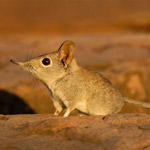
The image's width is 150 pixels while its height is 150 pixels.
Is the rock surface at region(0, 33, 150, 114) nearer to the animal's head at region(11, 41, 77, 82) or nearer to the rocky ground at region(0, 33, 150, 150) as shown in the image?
the rocky ground at region(0, 33, 150, 150)

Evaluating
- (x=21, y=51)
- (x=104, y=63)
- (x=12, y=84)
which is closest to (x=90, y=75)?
(x=12, y=84)

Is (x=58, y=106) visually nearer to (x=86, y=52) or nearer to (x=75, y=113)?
(x=75, y=113)

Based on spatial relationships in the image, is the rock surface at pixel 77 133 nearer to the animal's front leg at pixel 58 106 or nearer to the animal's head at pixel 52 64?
the animal's front leg at pixel 58 106

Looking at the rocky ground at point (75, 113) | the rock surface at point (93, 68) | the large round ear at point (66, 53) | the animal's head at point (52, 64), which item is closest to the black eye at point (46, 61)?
the animal's head at point (52, 64)

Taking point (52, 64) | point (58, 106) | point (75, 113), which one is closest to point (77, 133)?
point (58, 106)

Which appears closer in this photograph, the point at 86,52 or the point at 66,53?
the point at 66,53

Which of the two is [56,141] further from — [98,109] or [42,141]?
[98,109]

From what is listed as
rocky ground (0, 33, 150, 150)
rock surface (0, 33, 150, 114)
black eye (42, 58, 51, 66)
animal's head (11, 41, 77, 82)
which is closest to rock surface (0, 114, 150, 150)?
rocky ground (0, 33, 150, 150)
